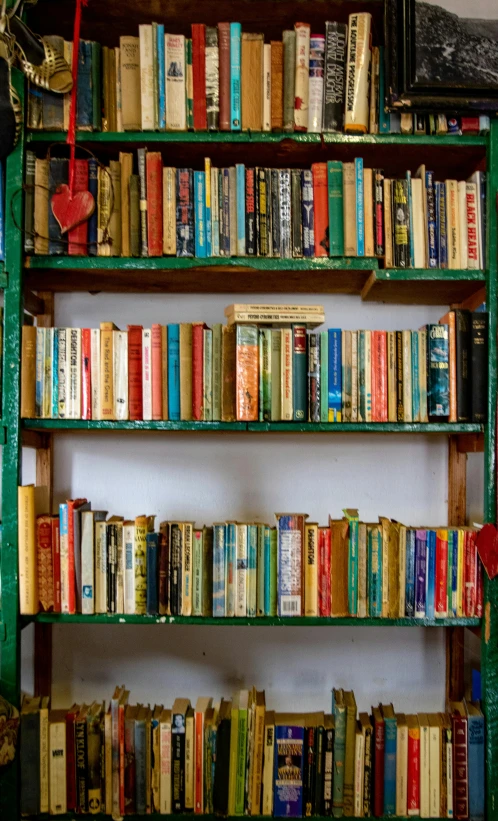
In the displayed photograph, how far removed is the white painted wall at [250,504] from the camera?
1771 millimetres

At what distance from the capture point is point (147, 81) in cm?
148

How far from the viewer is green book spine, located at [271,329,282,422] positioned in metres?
1.48

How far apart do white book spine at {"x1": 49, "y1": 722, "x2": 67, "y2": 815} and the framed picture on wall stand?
1759mm

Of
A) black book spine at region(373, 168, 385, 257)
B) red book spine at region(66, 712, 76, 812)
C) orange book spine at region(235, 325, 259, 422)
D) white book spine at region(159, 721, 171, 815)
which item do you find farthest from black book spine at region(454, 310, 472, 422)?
red book spine at region(66, 712, 76, 812)

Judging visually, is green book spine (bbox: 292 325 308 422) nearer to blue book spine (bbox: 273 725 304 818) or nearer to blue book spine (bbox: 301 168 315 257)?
blue book spine (bbox: 301 168 315 257)

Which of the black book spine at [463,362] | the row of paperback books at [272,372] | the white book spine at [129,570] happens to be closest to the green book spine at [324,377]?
the row of paperback books at [272,372]

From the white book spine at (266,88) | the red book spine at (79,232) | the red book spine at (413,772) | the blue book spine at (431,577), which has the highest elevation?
the white book spine at (266,88)

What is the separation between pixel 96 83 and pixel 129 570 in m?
1.22

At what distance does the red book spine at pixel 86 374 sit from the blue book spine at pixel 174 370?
20cm

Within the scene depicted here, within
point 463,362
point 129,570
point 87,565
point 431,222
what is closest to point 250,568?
point 129,570

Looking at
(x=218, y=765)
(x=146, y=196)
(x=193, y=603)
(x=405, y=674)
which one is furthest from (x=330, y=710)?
(x=146, y=196)

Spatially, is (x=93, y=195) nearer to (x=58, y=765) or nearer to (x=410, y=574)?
(x=410, y=574)

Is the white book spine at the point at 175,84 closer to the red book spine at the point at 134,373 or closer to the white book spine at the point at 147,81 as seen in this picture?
the white book spine at the point at 147,81

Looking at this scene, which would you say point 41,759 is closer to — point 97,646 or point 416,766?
point 97,646
